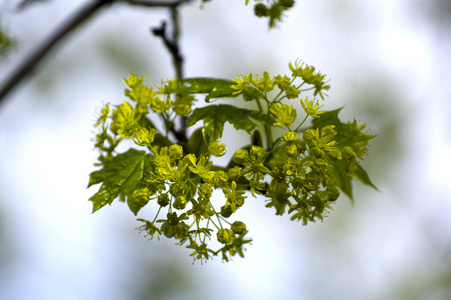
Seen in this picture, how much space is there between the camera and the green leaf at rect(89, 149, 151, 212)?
1.67 metres

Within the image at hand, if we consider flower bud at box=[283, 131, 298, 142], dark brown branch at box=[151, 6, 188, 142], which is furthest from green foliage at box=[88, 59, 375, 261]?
dark brown branch at box=[151, 6, 188, 142]

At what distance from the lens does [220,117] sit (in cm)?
176

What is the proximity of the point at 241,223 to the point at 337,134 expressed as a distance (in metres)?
0.50

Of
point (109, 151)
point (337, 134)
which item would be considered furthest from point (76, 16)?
point (337, 134)

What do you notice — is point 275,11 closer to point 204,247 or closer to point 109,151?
point 109,151

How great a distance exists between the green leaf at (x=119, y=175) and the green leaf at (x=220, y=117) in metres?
0.24

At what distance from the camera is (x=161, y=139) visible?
1.87 meters

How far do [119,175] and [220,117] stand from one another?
0.42m

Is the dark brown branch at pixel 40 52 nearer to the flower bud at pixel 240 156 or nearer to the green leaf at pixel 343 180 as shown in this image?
the flower bud at pixel 240 156

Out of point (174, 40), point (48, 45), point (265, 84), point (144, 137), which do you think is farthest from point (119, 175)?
point (48, 45)

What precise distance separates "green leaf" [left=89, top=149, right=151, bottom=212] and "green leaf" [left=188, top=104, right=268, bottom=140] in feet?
0.80

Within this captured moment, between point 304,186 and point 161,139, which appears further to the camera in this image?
point 161,139

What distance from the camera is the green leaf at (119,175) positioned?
1.67 metres

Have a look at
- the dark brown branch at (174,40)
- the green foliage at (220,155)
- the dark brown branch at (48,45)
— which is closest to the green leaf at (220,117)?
the green foliage at (220,155)
